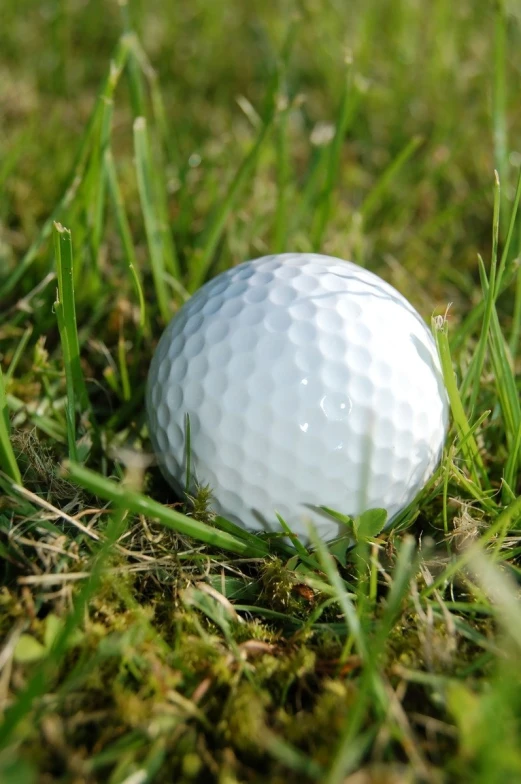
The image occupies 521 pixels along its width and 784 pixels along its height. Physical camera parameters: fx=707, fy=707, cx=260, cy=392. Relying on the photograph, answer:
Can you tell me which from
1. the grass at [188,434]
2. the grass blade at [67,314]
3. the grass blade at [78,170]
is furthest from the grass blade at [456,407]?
the grass blade at [78,170]

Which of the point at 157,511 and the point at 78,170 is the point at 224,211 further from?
the point at 157,511

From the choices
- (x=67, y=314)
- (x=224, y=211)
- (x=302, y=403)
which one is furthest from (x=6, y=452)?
(x=224, y=211)

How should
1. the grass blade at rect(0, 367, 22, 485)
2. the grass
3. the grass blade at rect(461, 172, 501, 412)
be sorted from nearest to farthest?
1. the grass
2. the grass blade at rect(0, 367, 22, 485)
3. the grass blade at rect(461, 172, 501, 412)

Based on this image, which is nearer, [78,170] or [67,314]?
[67,314]

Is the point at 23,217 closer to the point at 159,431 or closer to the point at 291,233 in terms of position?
the point at 291,233

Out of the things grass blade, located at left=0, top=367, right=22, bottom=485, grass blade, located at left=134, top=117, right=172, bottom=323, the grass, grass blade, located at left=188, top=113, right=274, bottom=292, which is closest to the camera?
the grass

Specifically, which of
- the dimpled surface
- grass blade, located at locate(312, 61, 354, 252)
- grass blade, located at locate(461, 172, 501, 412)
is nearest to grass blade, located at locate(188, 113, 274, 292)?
grass blade, located at locate(312, 61, 354, 252)

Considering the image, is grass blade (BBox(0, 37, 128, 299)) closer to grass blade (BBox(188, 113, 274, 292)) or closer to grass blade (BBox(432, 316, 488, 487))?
grass blade (BBox(188, 113, 274, 292))
